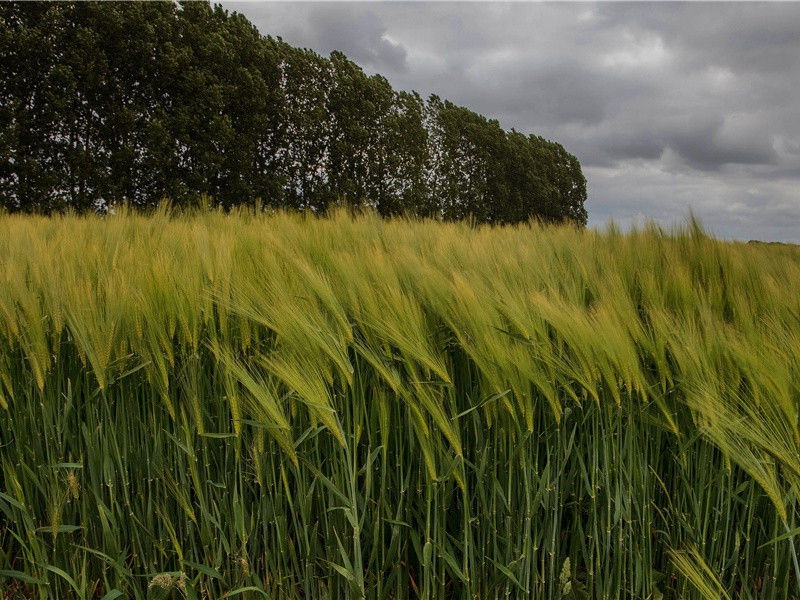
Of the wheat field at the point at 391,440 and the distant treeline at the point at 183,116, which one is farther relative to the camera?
the distant treeline at the point at 183,116

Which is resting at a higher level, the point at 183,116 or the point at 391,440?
the point at 183,116

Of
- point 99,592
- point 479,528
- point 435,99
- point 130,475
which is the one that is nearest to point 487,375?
point 479,528

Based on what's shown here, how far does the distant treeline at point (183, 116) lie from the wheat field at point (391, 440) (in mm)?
5056

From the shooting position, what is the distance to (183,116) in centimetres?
902

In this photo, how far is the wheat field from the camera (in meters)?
1.22

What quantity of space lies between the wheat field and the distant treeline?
5.06 meters

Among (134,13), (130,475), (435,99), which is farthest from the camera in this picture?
(435,99)

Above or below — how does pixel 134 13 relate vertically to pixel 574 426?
above

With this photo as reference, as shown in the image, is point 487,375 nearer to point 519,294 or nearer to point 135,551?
point 519,294

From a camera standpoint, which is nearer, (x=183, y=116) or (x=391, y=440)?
(x=391, y=440)

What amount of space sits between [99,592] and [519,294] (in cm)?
137

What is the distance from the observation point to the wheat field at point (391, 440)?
1.22 meters

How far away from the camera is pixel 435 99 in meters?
15.4

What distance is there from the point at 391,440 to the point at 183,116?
8990 millimetres
